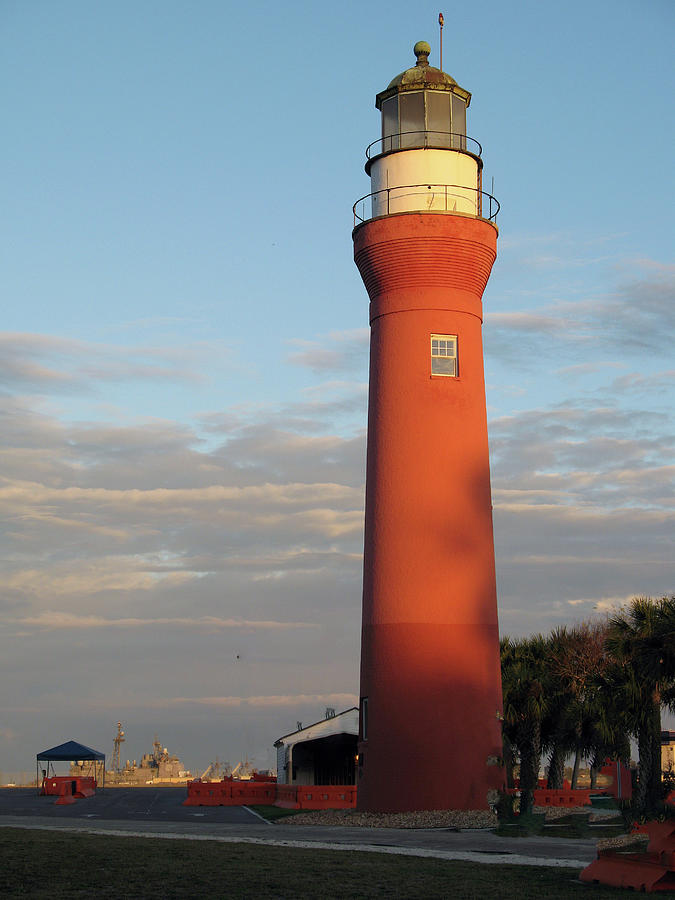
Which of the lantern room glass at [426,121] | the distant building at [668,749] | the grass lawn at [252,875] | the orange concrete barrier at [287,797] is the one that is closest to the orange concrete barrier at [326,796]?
the orange concrete barrier at [287,797]

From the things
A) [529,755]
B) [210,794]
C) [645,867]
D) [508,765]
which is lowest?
[210,794]

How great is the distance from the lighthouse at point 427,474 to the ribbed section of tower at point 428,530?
36 mm

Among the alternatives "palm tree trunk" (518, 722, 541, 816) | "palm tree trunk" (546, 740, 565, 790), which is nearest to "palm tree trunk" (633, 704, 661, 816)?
"palm tree trunk" (518, 722, 541, 816)

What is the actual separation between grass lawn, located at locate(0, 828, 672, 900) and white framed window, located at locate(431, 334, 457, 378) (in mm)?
14286

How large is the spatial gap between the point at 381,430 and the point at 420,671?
6549 mm

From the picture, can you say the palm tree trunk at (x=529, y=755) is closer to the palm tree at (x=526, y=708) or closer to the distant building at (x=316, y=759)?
the palm tree at (x=526, y=708)

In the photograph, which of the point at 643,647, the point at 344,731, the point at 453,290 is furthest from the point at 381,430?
the point at 344,731

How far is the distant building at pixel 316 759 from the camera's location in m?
49.0

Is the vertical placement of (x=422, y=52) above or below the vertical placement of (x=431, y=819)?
above

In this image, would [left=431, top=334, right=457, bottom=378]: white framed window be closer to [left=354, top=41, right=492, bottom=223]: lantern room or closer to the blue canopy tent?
[left=354, top=41, right=492, bottom=223]: lantern room

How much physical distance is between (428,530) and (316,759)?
26.1 meters

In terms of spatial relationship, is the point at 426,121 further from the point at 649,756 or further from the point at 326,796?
the point at 326,796

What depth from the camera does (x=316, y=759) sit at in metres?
52.8

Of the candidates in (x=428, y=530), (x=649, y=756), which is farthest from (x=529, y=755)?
(x=428, y=530)
